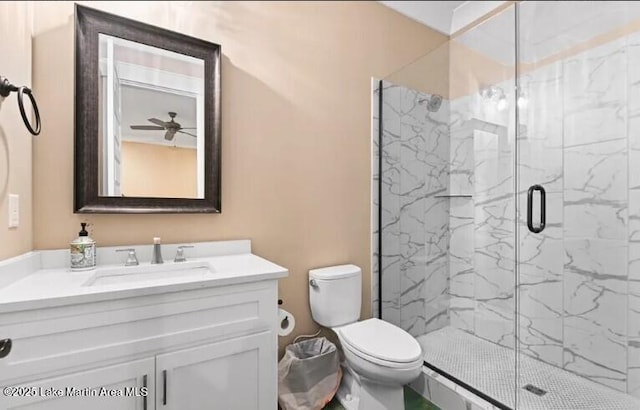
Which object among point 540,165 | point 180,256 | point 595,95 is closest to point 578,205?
point 540,165

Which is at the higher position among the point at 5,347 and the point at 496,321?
the point at 5,347

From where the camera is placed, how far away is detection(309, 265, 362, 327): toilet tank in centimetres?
185

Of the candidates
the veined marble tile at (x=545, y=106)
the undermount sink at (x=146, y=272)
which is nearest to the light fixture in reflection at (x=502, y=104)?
the veined marble tile at (x=545, y=106)

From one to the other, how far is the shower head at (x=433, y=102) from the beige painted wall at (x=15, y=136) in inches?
83.0

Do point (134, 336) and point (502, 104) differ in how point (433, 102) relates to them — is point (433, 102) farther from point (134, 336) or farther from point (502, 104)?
point (134, 336)

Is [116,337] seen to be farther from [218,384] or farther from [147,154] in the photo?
[147,154]

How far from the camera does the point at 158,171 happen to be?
1502 mm

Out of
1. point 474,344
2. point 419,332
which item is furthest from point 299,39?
point 474,344

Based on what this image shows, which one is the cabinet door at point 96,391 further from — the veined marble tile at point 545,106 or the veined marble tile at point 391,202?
the veined marble tile at point 545,106


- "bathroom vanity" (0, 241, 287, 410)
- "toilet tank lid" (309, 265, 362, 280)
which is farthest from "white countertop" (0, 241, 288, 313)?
"toilet tank lid" (309, 265, 362, 280)

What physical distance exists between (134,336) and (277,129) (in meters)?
1.22

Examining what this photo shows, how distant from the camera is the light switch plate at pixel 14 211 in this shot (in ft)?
3.63

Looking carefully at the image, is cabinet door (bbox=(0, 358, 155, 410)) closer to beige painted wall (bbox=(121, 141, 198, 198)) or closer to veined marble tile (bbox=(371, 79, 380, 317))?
beige painted wall (bbox=(121, 141, 198, 198))

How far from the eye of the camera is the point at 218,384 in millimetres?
1154
